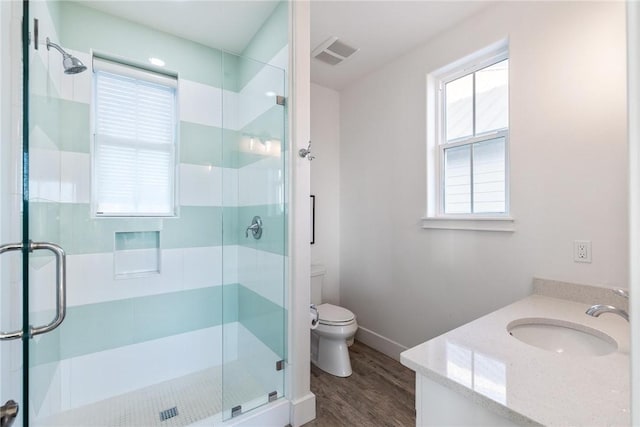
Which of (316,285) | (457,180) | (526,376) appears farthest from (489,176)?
(316,285)

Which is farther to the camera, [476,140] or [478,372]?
[476,140]

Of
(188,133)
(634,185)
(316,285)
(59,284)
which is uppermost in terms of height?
(188,133)

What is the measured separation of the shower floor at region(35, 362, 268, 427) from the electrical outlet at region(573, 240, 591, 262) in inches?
75.2

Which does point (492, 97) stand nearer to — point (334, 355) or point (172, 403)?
point (334, 355)

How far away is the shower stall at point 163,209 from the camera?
1768mm

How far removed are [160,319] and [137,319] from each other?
0.48 ft

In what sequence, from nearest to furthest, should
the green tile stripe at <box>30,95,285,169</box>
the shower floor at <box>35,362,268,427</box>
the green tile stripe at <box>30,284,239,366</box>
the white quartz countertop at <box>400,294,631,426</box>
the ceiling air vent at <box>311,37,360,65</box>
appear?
the white quartz countertop at <box>400,294,631,426</box> < the green tile stripe at <box>30,95,285,169</box> < the shower floor at <box>35,362,268,427</box> < the green tile stripe at <box>30,284,239,366</box> < the ceiling air vent at <box>311,37,360,65</box>

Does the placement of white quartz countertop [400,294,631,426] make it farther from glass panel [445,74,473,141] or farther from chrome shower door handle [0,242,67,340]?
glass panel [445,74,473,141]

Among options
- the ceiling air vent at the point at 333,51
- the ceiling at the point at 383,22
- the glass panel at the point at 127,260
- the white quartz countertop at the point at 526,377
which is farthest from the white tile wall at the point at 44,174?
the ceiling air vent at the point at 333,51

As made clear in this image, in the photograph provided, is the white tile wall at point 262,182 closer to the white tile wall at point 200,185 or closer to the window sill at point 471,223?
the white tile wall at point 200,185

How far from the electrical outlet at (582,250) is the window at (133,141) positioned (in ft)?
8.43

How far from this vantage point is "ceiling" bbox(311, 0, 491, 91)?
187 centimetres

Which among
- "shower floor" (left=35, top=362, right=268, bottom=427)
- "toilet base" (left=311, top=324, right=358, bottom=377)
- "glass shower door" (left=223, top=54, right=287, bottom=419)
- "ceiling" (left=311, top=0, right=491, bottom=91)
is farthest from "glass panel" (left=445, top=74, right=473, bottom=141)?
"shower floor" (left=35, top=362, right=268, bottom=427)

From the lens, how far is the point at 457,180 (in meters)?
2.16
